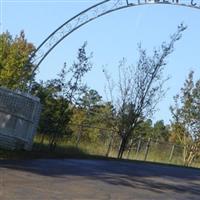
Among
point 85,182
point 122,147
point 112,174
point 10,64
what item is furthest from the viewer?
point 10,64

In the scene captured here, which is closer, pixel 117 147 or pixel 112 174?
pixel 112 174

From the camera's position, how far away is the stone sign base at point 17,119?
17.3 metres

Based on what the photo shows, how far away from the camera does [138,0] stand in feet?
69.1

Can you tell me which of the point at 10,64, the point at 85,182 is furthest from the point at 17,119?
the point at 10,64

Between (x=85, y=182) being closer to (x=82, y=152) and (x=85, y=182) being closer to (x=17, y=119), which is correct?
(x=17, y=119)

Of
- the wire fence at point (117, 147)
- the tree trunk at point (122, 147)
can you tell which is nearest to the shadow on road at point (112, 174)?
the wire fence at point (117, 147)

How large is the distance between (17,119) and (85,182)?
18.6 feet

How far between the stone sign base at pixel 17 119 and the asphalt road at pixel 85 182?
1.73 meters

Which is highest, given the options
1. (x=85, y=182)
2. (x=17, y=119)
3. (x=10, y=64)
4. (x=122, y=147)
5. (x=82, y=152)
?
(x=10, y=64)

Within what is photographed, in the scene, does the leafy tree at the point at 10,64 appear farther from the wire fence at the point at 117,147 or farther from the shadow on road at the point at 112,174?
the shadow on road at the point at 112,174

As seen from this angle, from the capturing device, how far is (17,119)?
17.7 metres

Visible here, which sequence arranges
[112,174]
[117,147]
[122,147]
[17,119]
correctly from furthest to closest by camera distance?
[117,147], [122,147], [17,119], [112,174]

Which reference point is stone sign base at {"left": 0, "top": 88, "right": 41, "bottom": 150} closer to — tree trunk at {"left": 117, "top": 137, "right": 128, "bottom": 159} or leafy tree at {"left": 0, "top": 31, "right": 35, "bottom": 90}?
leafy tree at {"left": 0, "top": 31, "right": 35, "bottom": 90}

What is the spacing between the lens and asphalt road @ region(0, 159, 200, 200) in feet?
34.9
